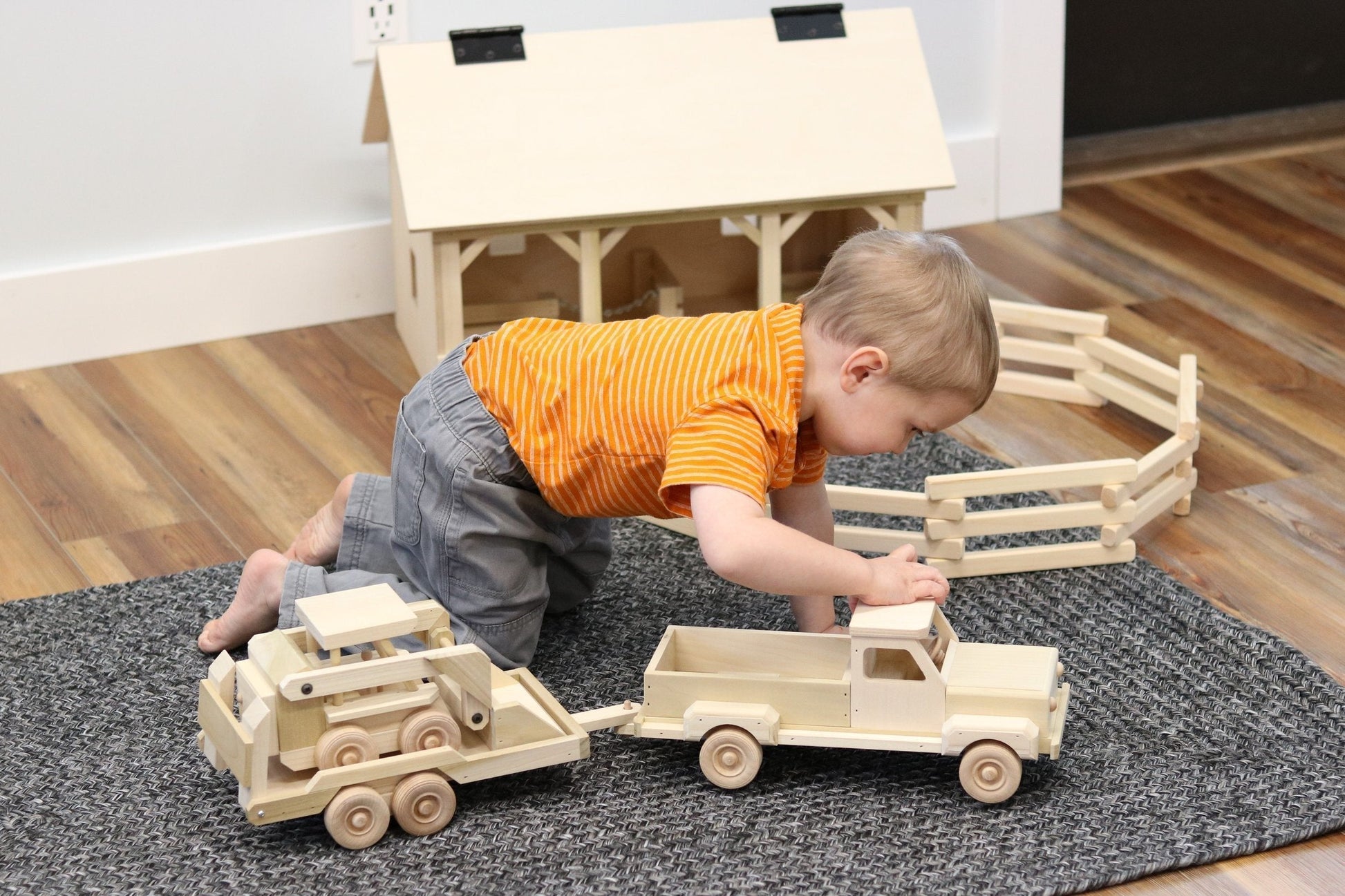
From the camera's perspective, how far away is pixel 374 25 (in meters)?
2.00

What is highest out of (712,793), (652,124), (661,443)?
(652,124)

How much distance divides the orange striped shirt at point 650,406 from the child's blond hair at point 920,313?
0.05 metres

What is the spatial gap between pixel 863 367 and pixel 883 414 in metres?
0.04

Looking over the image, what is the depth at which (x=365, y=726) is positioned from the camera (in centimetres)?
106

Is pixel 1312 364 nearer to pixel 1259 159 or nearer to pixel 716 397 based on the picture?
pixel 1259 159

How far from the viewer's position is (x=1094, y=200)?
2.45m

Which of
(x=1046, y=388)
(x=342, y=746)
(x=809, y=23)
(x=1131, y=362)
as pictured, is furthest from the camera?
(x=809, y=23)

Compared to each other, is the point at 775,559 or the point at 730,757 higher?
the point at 775,559

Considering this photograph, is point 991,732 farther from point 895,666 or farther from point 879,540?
point 879,540

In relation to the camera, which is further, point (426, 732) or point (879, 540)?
point (879, 540)

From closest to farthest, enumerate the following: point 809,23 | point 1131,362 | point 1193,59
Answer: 1. point 1131,362
2. point 809,23
3. point 1193,59

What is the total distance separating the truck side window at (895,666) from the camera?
3.68 feet

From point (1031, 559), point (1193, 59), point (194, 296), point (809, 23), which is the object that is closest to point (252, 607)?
point (1031, 559)

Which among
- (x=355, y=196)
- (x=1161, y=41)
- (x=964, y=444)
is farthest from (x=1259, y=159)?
(x=355, y=196)
